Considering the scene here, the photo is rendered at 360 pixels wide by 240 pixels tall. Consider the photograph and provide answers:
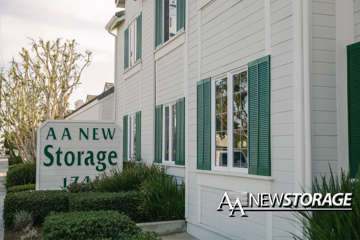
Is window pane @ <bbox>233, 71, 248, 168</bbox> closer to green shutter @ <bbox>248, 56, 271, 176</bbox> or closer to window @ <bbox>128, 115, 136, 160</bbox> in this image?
green shutter @ <bbox>248, 56, 271, 176</bbox>

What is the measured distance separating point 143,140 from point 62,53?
8689mm

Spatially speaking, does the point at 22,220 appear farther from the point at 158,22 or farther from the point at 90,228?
the point at 158,22

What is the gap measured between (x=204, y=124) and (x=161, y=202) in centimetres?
217

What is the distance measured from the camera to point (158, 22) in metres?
11.9

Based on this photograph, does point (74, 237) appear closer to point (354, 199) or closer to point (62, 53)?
point (354, 199)

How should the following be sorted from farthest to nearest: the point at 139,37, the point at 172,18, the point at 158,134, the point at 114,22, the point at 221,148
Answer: the point at 114,22 < the point at 139,37 < the point at 172,18 < the point at 158,134 < the point at 221,148

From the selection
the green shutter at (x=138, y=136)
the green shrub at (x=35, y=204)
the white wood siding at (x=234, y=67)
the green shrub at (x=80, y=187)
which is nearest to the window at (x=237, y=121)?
the white wood siding at (x=234, y=67)

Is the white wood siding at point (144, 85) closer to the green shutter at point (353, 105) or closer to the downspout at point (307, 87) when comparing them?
the downspout at point (307, 87)

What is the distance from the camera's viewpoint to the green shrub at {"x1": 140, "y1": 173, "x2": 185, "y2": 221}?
8.51 meters

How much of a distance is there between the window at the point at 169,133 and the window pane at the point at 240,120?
406 cm

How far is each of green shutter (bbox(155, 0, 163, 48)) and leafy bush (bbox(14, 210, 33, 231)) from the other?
6.03 meters

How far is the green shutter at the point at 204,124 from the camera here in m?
7.40

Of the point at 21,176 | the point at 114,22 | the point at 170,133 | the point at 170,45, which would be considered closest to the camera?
the point at 170,133

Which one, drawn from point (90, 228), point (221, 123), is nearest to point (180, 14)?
point (221, 123)
